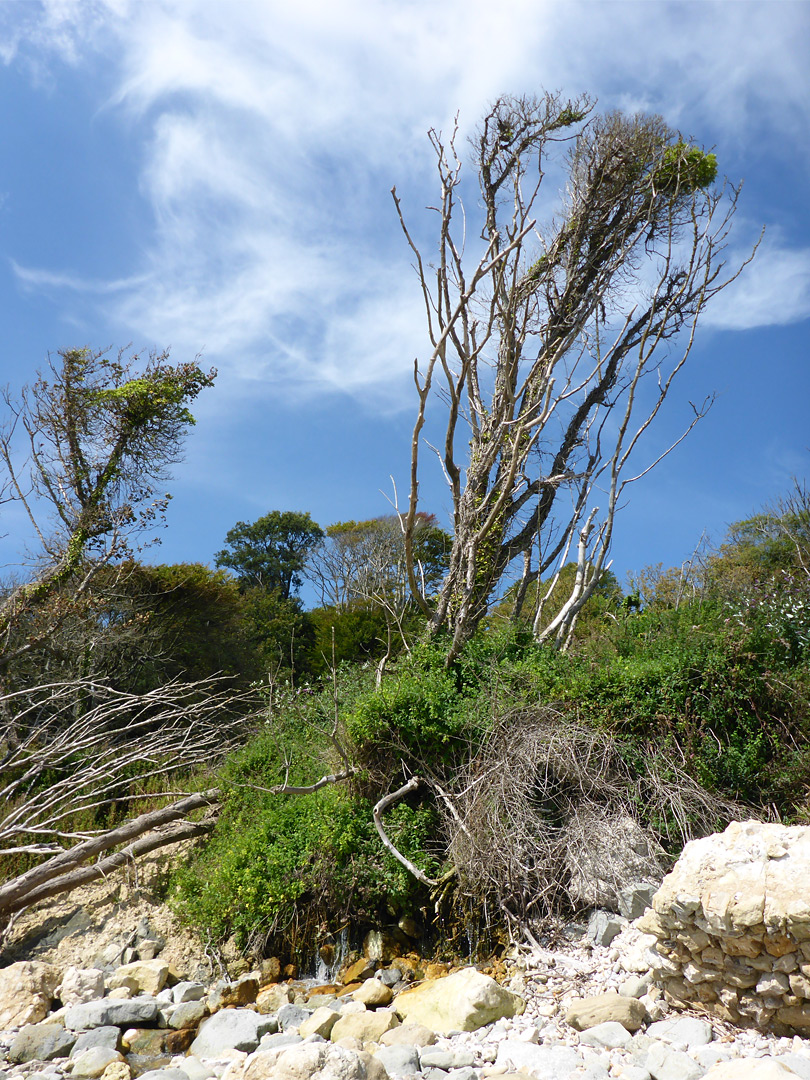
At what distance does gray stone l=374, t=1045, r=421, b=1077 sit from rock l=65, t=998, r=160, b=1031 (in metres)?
2.00

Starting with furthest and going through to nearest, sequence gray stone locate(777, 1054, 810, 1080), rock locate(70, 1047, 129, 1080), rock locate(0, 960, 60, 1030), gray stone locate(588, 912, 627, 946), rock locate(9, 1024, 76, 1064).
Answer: rock locate(0, 960, 60, 1030)
gray stone locate(588, 912, 627, 946)
rock locate(9, 1024, 76, 1064)
rock locate(70, 1047, 129, 1080)
gray stone locate(777, 1054, 810, 1080)

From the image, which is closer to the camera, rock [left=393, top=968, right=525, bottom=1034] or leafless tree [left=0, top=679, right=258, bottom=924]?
rock [left=393, top=968, right=525, bottom=1034]

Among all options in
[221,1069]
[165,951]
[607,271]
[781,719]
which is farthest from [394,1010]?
[607,271]

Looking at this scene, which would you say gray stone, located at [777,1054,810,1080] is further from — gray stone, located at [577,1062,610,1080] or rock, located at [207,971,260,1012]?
rock, located at [207,971,260,1012]

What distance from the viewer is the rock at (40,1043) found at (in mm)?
4625

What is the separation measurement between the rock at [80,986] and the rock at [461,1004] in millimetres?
2439

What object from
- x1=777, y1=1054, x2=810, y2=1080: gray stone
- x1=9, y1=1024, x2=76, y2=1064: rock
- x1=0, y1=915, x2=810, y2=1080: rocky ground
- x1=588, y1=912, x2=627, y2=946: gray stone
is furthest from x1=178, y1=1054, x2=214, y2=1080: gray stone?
x1=777, y1=1054, x2=810, y2=1080: gray stone

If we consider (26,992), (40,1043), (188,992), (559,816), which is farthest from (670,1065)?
(26,992)

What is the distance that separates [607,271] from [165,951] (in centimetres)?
1028

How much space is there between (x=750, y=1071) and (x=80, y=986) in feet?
15.6

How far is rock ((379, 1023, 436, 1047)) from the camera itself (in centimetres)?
418

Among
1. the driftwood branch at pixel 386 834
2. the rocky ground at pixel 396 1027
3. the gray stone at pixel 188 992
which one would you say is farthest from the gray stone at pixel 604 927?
the gray stone at pixel 188 992

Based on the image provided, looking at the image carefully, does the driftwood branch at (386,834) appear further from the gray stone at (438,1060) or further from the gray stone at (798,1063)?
the gray stone at (798,1063)

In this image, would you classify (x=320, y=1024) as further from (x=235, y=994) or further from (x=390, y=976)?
(x=235, y=994)
